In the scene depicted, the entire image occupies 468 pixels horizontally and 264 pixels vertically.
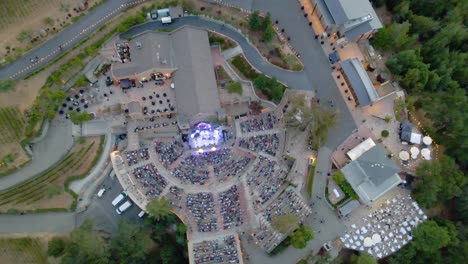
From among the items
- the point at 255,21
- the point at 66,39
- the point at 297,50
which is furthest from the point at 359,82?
the point at 66,39

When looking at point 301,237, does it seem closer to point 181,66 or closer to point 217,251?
point 217,251

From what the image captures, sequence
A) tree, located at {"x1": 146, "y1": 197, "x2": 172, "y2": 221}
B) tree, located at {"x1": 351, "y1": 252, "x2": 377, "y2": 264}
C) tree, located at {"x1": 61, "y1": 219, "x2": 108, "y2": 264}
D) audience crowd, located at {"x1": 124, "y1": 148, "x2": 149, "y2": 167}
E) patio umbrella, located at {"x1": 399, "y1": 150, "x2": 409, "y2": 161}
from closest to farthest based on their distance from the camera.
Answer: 1. tree, located at {"x1": 351, "y1": 252, "x2": 377, "y2": 264}
2. tree, located at {"x1": 61, "y1": 219, "x2": 108, "y2": 264}
3. tree, located at {"x1": 146, "y1": 197, "x2": 172, "y2": 221}
4. patio umbrella, located at {"x1": 399, "y1": 150, "x2": 409, "y2": 161}
5. audience crowd, located at {"x1": 124, "y1": 148, "x2": 149, "y2": 167}

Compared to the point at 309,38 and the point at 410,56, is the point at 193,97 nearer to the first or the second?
the point at 309,38

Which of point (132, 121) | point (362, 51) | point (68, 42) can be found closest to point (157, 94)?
point (132, 121)

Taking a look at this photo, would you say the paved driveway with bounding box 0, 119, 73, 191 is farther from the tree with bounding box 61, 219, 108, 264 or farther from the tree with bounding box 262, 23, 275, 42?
the tree with bounding box 262, 23, 275, 42

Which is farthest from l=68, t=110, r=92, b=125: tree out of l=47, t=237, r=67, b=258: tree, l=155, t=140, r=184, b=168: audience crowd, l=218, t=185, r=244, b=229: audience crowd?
l=218, t=185, r=244, b=229: audience crowd
